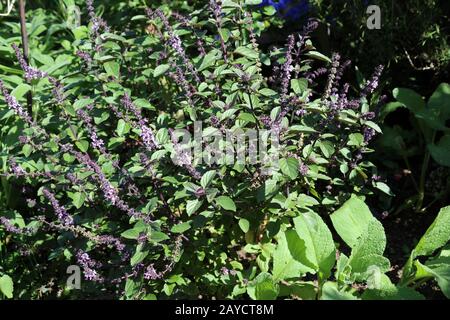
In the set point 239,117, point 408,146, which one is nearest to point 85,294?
point 239,117

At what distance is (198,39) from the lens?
2.78 meters

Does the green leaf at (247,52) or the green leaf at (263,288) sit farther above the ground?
the green leaf at (247,52)

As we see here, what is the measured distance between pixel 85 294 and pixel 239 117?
120cm

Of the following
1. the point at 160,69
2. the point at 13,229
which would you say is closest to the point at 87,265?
the point at 13,229

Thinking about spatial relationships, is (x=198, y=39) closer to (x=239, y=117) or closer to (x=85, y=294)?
(x=239, y=117)

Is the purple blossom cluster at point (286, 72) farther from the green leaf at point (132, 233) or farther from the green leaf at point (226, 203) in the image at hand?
the green leaf at point (132, 233)

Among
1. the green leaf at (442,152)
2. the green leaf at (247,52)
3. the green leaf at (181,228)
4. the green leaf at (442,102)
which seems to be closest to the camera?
the green leaf at (181,228)

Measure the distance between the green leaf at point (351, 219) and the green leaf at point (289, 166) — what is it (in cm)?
57

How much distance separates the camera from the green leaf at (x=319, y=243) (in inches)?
101

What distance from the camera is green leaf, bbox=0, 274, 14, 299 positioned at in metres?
2.67

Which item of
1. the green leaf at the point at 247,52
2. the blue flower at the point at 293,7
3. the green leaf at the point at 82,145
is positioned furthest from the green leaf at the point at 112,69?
the blue flower at the point at 293,7

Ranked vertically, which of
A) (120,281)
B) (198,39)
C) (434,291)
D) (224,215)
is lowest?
(434,291)

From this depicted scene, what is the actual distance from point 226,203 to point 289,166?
0.90 feet

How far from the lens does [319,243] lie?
2.59 metres
